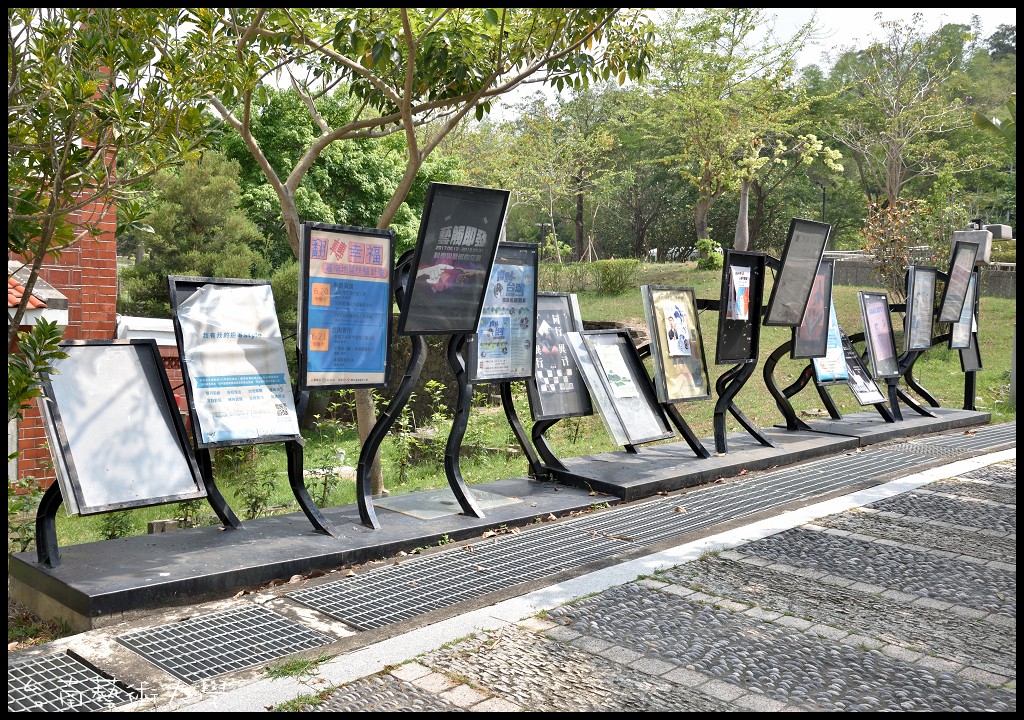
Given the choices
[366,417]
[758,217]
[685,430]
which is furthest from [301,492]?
[758,217]

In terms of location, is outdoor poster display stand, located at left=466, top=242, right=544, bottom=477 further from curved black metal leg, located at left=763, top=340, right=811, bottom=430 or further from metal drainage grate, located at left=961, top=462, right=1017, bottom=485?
metal drainage grate, located at left=961, top=462, right=1017, bottom=485

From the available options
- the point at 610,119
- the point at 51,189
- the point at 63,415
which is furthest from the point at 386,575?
the point at 610,119

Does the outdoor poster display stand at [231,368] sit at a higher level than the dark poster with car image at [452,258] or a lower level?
lower

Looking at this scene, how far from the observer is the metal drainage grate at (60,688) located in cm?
315

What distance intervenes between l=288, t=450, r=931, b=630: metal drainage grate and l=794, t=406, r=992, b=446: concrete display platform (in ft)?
5.51

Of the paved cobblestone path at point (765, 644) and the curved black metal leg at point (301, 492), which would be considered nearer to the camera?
the paved cobblestone path at point (765, 644)

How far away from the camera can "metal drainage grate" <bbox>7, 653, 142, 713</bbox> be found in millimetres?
3152

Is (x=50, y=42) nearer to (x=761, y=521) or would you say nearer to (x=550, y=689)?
(x=550, y=689)

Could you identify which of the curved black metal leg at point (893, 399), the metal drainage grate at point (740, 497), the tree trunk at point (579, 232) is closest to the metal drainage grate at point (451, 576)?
the metal drainage grate at point (740, 497)

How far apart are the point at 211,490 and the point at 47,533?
0.88m

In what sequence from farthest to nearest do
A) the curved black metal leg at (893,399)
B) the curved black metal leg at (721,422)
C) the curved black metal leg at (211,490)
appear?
1. the curved black metal leg at (893,399)
2. the curved black metal leg at (721,422)
3. the curved black metal leg at (211,490)

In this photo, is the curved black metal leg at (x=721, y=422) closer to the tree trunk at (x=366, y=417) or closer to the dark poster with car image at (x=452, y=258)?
the tree trunk at (x=366, y=417)

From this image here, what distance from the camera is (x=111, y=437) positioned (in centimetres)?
459

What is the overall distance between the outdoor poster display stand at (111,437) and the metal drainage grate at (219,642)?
776mm
